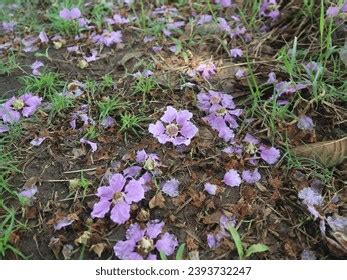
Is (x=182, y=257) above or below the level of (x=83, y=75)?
below

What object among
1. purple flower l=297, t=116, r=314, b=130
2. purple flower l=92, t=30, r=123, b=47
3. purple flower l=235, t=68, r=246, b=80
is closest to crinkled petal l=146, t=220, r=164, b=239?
purple flower l=297, t=116, r=314, b=130

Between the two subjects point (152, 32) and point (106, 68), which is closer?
point (106, 68)

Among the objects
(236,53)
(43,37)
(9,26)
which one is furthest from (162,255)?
(9,26)

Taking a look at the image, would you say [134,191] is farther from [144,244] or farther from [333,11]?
[333,11]

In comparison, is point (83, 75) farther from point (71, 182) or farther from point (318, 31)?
point (318, 31)
